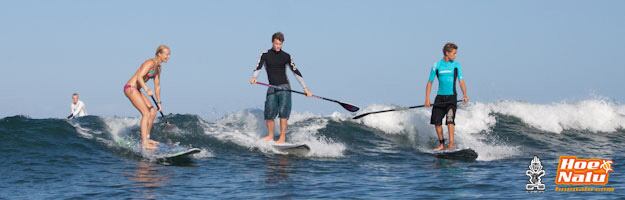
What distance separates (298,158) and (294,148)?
0.51m

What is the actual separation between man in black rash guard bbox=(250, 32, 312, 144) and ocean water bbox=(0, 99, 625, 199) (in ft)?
1.68

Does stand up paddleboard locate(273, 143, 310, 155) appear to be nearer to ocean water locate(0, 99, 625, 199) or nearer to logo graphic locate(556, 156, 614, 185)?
ocean water locate(0, 99, 625, 199)

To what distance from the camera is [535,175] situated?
31.0ft

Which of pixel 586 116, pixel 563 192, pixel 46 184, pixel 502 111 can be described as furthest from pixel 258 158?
pixel 586 116

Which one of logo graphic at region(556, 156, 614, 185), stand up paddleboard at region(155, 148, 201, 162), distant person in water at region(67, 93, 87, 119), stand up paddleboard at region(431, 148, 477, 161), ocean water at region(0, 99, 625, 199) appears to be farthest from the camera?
distant person in water at region(67, 93, 87, 119)

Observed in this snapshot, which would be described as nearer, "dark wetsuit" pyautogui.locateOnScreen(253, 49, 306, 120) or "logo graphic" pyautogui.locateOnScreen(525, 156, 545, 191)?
"logo graphic" pyautogui.locateOnScreen(525, 156, 545, 191)

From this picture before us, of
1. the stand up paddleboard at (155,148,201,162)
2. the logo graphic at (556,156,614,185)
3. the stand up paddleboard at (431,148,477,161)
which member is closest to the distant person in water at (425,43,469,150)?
the stand up paddleboard at (431,148,477,161)

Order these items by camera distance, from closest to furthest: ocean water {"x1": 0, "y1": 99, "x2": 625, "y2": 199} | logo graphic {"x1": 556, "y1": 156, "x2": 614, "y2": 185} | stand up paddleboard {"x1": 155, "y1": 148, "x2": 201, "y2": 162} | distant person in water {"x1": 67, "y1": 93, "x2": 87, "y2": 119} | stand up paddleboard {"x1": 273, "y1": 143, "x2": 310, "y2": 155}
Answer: ocean water {"x1": 0, "y1": 99, "x2": 625, "y2": 199} → logo graphic {"x1": 556, "y1": 156, "x2": 614, "y2": 185} → stand up paddleboard {"x1": 155, "y1": 148, "x2": 201, "y2": 162} → stand up paddleboard {"x1": 273, "y1": 143, "x2": 310, "y2": 155} → distant person in water {"x1": 67, "y1": 93, "x2": 87, "y2": 119}

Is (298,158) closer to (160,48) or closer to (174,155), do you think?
(174,155)

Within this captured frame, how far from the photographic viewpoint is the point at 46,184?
28.9ft

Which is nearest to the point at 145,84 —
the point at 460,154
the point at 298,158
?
the point at 298,158

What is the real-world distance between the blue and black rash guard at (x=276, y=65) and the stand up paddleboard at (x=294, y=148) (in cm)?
99

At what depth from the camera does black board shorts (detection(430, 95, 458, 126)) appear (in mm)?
11758

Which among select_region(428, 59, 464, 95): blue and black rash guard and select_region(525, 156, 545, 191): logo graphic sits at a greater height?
select_region(428, 59, 464, 95): blue and black rash guard
